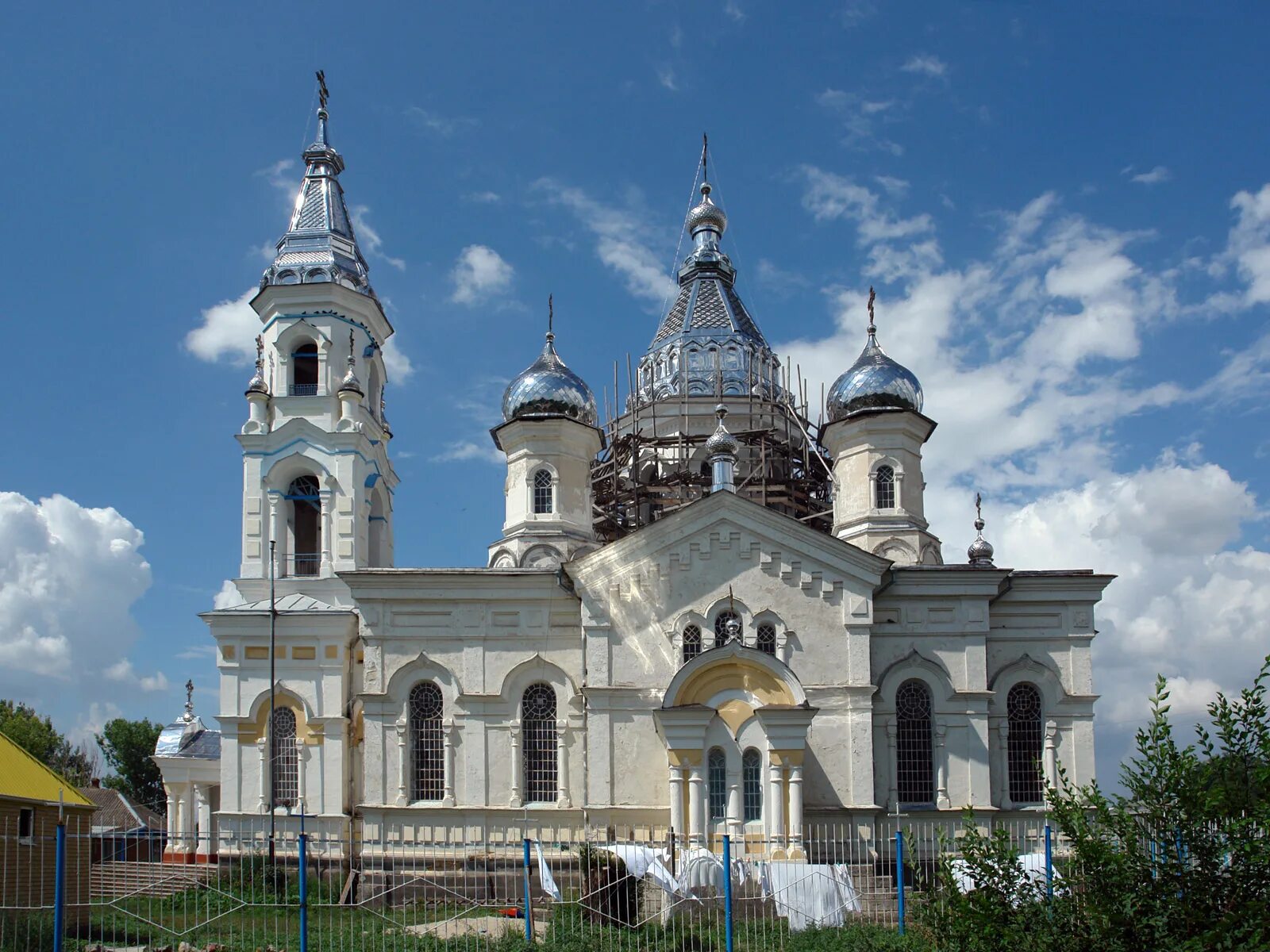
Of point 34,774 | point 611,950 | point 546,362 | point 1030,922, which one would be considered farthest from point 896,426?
point 1030,922

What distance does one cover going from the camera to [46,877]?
53.5 ft

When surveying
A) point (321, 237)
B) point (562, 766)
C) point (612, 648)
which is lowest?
point (562, 766)

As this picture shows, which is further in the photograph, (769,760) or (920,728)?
(920,728)

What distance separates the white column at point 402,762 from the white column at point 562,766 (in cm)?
265

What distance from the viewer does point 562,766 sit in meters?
22.8

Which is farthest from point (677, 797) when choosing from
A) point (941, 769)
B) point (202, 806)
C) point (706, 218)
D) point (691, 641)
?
point (706, 218)

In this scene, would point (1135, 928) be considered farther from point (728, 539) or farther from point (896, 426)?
point (896, 426)

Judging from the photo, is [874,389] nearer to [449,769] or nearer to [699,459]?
[699,459]

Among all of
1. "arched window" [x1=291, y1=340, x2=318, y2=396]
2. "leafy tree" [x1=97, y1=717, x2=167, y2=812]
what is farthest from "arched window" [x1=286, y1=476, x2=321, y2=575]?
"leafy tree" [x1=97, y1=717, x2=167, y2=812]

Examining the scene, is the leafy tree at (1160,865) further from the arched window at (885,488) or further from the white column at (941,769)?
the arched window at (885,488)

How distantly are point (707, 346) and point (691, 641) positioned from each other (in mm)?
10910

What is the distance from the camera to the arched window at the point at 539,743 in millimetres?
→ 22859

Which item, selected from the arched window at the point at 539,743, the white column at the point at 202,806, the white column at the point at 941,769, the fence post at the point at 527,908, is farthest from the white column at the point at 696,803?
the white column at the point at 202,806

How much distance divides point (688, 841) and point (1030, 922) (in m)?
10.9
